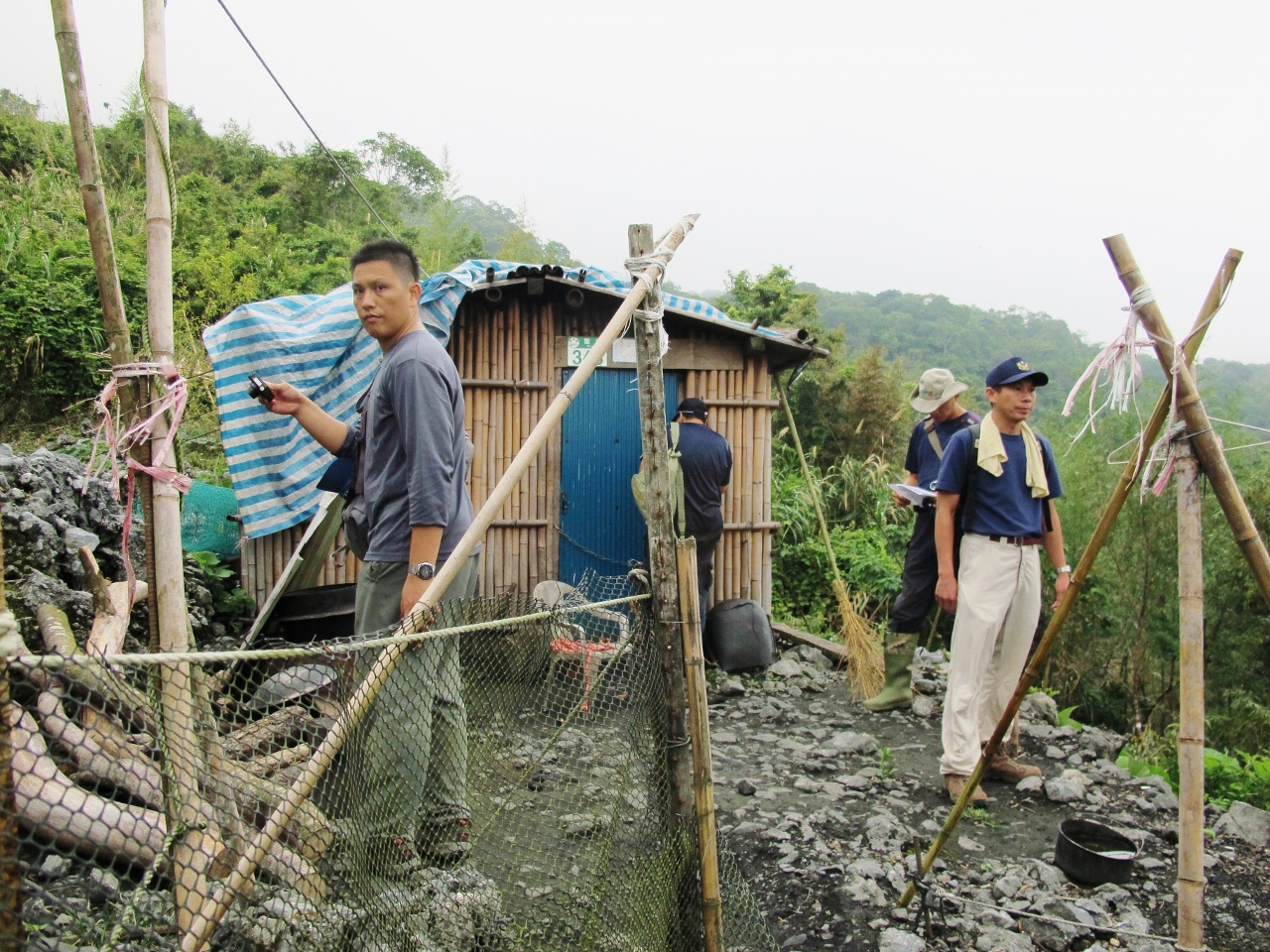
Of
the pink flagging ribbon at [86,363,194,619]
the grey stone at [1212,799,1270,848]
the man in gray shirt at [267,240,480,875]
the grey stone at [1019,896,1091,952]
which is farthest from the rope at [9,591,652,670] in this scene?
the grey stone at [1212,799,1270,848]

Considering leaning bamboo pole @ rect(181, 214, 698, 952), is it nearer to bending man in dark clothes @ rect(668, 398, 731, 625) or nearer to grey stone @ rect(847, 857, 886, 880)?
grey stone @ rect(847, 857, 886, 880)

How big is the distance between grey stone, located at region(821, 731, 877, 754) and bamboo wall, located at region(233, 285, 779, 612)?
2406mm

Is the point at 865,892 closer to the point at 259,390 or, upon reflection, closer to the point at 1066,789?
the point at 1066,789

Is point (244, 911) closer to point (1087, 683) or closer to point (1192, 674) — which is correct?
point (1192, 674)

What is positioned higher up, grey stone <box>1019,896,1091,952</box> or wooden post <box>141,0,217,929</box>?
wooden post <box>141,0,217,929</box>

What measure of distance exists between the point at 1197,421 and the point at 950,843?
2.50m

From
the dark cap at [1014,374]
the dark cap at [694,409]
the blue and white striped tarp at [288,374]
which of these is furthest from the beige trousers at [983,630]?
the blue and white striped tarp at [288,374]

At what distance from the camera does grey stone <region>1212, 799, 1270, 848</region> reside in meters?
4.25

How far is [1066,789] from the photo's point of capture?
4648mm

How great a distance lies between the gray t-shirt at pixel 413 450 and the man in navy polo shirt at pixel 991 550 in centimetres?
267

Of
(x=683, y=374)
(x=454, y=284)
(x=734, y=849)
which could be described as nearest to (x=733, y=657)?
(x=683, y=374)

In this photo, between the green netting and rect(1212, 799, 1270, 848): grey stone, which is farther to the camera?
the green netting

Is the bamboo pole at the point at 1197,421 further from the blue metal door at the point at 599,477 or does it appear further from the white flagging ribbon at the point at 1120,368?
the blue metal door at the point at 599,477

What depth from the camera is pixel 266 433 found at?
6.12 meters
